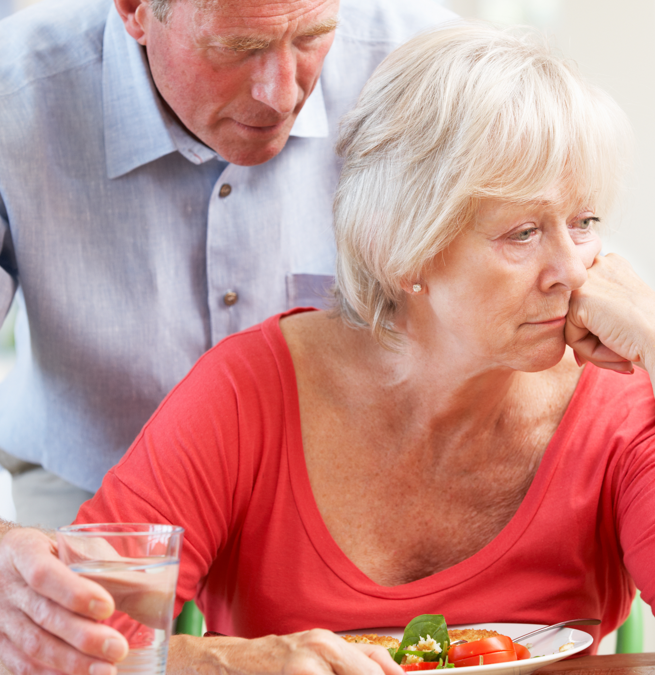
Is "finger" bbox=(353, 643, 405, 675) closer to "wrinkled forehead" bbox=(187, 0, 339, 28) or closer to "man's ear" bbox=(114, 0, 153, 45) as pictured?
"wrinkled forehead" bbox=(187, 0, 339, 28)

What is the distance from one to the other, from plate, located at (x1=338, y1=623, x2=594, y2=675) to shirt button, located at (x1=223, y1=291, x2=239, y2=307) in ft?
2.78

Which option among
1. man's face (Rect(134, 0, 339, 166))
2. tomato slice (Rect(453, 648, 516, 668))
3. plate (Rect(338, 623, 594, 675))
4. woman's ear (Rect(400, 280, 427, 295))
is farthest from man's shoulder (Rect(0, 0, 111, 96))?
tomato slice (Rect(453, 648, 516, 668))

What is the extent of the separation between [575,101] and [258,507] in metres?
0.86

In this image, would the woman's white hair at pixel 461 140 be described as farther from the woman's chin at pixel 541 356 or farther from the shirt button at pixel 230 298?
the shirt button at pixel 230 298

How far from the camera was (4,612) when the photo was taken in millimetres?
944

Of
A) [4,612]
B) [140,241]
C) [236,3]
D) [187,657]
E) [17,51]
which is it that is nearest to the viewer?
[4,612]

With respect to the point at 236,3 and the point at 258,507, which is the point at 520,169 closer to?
the point at 236,3

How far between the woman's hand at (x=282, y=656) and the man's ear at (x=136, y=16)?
1130 mm

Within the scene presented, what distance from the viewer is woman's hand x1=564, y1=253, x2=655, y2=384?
1.30 meters

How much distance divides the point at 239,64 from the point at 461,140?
1.57 ft

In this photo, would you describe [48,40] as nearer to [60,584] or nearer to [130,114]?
[130,114]

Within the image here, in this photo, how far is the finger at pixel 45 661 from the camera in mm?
802

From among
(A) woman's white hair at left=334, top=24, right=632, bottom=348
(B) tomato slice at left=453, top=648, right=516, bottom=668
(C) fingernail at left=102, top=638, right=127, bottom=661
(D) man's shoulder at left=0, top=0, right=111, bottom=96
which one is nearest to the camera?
(C) fingernail at left=102, top=638, right=127, bottom=661

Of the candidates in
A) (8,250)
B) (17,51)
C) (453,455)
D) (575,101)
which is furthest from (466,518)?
(17,51)
